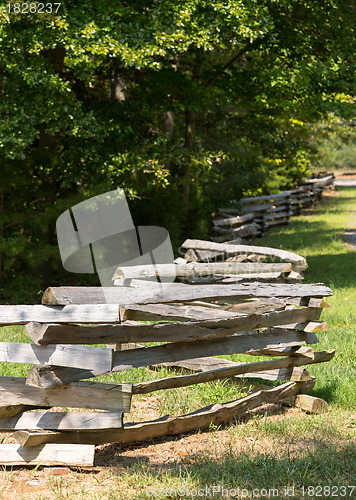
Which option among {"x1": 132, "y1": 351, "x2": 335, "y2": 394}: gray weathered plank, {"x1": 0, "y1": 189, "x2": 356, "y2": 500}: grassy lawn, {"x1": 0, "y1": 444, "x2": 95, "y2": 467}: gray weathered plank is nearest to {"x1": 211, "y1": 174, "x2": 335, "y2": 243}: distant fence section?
{"x1": 0, "y1": 189, "x2": 356, "y2": 500}: grassy lawn

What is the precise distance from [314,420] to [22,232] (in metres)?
8.17

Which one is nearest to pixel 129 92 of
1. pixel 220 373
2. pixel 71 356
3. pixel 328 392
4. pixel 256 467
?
pixel 328 392

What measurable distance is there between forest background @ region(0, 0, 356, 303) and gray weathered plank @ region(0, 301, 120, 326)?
5.69 metres

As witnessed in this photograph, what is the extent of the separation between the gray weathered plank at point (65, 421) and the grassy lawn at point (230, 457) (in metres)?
0.30

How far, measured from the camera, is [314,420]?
5.06 m

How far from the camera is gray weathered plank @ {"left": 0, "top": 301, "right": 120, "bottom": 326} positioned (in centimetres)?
391

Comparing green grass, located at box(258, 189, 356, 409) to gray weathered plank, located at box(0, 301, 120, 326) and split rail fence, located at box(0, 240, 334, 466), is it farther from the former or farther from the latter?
gray weathered plank, located at box(0, 301, 120, 326)

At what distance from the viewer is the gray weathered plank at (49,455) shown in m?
4.11

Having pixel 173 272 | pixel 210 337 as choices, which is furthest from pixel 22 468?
pixel 173 272

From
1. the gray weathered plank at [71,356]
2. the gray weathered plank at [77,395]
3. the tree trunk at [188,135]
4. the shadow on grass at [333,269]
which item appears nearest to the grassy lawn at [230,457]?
the gray weathered plank at [77,395]

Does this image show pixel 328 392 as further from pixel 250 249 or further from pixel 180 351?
pixel 250 249

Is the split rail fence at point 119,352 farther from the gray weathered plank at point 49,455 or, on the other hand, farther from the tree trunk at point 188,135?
the tree trunk at point 188,135

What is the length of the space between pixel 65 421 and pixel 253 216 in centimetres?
1503

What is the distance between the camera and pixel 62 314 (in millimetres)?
3951
